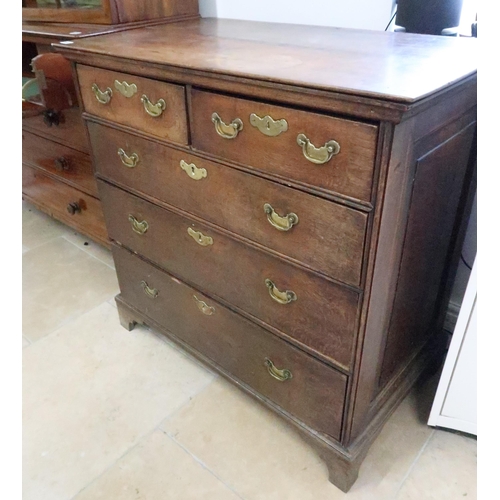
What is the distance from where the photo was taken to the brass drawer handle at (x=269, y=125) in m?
0.82

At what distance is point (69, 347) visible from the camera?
160 cm

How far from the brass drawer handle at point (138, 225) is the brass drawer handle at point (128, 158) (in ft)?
0.54

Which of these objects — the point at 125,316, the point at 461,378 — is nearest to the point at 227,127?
the point at 461,378

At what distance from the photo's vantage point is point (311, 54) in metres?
0.95

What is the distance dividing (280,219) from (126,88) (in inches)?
19.2

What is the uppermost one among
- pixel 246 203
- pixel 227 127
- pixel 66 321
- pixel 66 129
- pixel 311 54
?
pixel 311 54

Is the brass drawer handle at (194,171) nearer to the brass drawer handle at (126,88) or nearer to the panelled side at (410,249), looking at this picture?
the brass drawer handle at (126,88)

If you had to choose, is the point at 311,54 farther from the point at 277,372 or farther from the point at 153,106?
the point at 277,372

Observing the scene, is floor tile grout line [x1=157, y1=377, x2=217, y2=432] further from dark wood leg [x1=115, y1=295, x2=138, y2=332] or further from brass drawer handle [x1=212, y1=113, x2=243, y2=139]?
brass drawer handle [x1=212, y1=113, x2=243, y2=139]

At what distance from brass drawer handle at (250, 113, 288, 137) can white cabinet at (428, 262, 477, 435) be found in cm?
54

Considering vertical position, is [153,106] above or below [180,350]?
above
